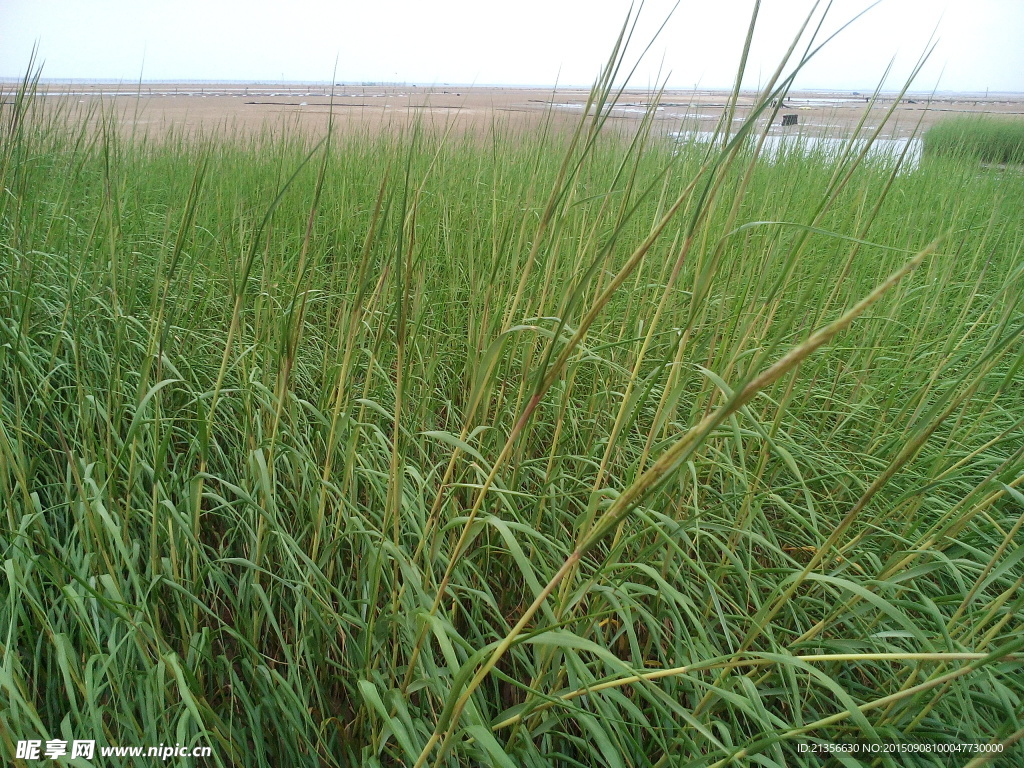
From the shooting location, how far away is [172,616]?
110 centimetres

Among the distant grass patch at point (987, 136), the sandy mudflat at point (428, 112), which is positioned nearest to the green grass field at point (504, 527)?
the sandy mudflat at point (428, 112)

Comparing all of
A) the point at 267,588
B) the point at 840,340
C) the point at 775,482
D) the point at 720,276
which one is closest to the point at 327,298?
the point at 267,588

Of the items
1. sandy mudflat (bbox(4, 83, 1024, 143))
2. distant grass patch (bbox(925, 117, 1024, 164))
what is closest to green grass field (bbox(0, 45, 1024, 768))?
sandy mudflat (bbox(4, 83, 1024, 143))

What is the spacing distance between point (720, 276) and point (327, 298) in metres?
1.37

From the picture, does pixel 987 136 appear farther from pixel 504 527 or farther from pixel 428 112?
pixel 504 527

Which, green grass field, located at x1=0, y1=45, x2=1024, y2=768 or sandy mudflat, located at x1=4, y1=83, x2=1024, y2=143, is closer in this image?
green grass field, located at x1=0, y1=45, x2=1024, y2=768

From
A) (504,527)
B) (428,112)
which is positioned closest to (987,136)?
(428,112)

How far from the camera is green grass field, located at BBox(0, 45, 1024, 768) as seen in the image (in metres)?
0.75

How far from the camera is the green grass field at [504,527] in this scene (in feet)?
2.46

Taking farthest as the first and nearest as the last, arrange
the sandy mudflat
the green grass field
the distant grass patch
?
1. the distant grass patch
2. the sandy mudflat
3. the green grass field

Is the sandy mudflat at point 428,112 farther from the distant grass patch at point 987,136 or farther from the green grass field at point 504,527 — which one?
the green grass field at point 504,527

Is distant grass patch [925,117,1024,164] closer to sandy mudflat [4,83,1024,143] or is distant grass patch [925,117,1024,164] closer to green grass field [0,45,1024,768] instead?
sandy mudflat [4,83,1024,143]

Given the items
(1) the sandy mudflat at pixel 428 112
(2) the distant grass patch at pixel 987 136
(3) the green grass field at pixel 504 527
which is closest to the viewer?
(3) the green grass field at pixel 504 527

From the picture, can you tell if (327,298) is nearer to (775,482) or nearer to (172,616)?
(172,616)
